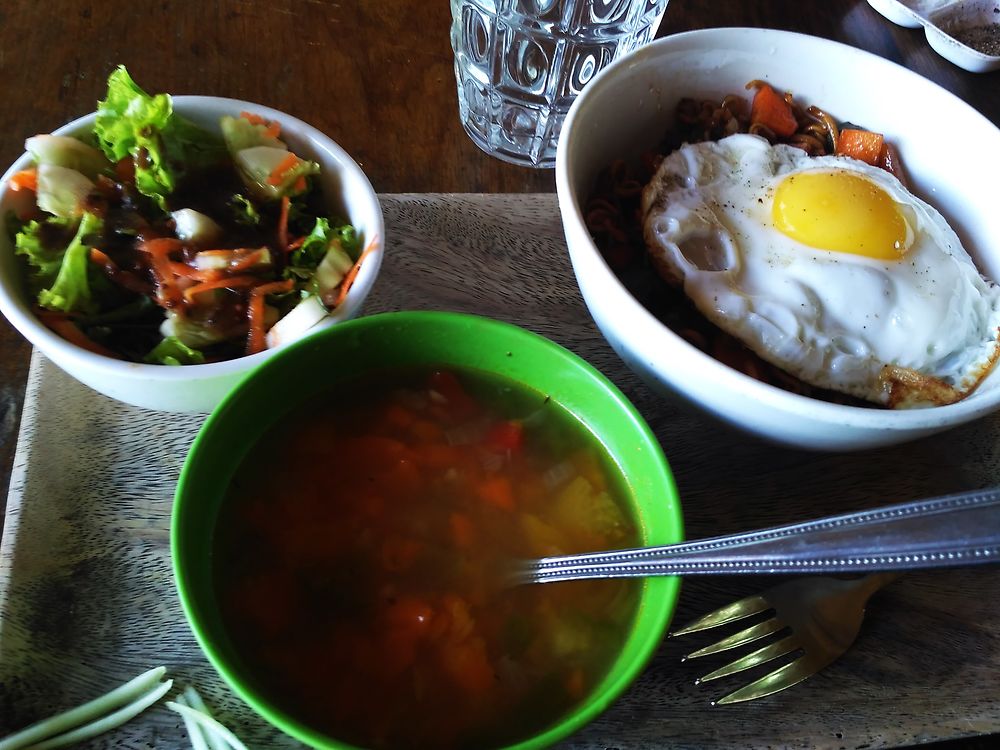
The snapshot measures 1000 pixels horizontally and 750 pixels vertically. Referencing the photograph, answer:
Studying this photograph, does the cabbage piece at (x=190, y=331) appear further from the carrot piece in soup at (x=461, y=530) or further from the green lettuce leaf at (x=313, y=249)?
the carrot piece in soup at (x=461, y=530)

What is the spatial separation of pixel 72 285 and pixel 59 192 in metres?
0.17

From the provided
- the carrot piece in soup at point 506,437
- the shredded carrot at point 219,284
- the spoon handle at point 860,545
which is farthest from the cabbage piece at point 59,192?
the spoon handle at point 860,545

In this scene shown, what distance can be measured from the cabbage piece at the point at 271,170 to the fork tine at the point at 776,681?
1.02 m

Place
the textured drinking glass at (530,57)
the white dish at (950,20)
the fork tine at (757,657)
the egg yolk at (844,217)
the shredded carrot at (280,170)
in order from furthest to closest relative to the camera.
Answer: the white dish at (950,20)
the textured drinking glass at (530,57)
the egg yolk at (844,217)
the shredded carrot at (280,170)
the fork tine at (757,657)

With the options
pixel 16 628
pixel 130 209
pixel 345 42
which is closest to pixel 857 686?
pixel 16 628

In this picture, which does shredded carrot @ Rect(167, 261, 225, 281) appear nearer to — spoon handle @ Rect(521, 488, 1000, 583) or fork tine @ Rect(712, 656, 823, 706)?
spoon handle @ Rect(521, 488, 1000, 583)

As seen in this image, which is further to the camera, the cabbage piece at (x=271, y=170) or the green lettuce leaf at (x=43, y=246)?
the cabbage piece at (x=271, y=170)

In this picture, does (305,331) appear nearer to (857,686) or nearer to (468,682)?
(468,682)

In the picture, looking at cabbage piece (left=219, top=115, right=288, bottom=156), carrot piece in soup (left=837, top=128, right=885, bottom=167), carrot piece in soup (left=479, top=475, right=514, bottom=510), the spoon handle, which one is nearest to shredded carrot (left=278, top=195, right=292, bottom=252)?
cabbage piece (left=219, top=115, right=288, bottom=156)

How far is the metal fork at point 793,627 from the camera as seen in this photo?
1.08 m

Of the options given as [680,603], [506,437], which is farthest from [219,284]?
[680,603]

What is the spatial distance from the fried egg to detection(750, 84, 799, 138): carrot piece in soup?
122 millimetres

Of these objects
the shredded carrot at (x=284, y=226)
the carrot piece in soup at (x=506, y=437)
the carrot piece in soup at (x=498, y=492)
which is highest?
the shredded carrot at (x=284, y=226)

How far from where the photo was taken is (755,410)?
1.12 m
